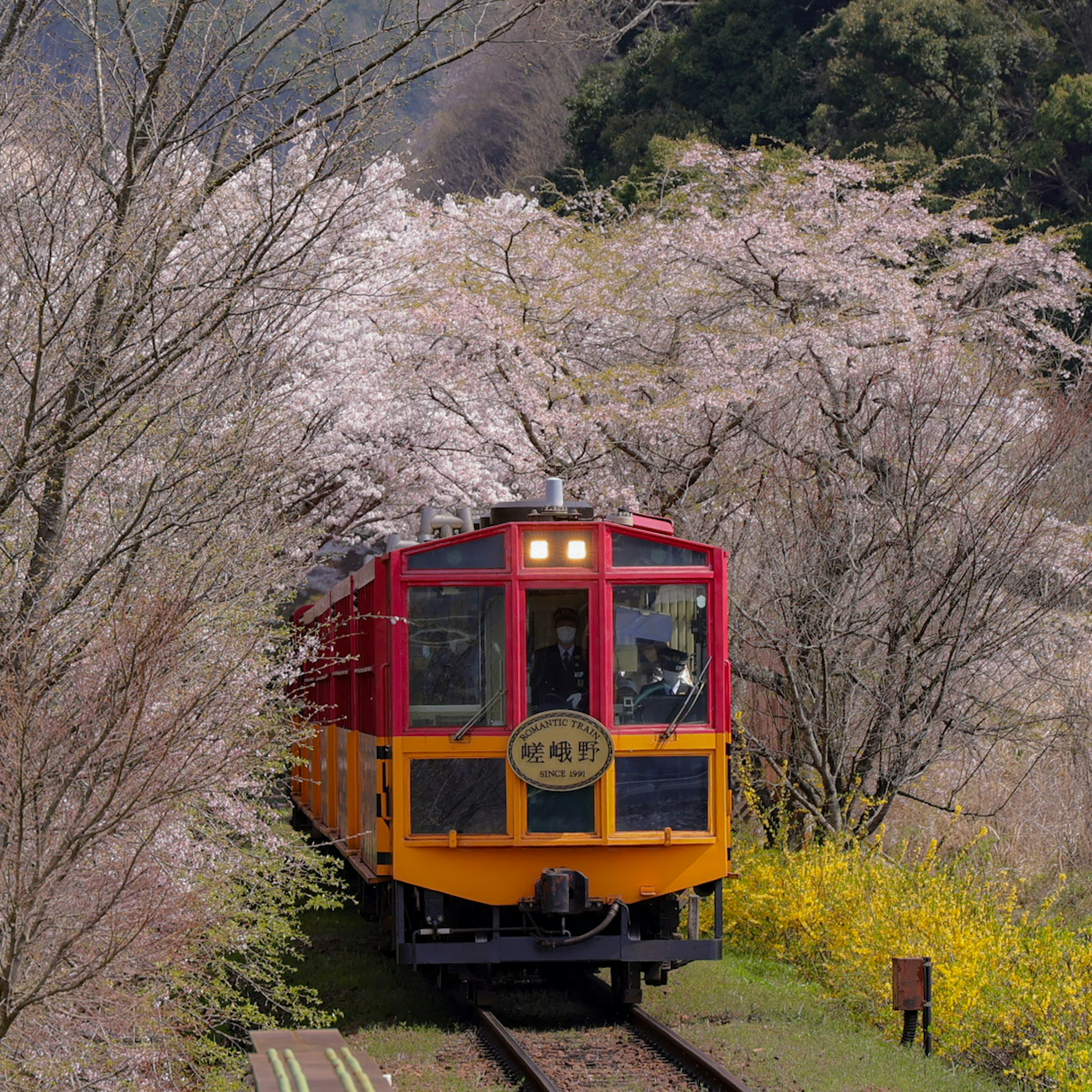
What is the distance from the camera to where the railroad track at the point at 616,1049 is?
723 cm

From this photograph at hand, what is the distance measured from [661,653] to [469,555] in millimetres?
1255

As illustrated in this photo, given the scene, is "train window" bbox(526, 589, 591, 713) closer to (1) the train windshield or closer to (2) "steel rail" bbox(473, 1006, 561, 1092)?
(1) the train windshield

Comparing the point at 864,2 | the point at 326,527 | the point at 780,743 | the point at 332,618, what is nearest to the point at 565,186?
the point at 864,2

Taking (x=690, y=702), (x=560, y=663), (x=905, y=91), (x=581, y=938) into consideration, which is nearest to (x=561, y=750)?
(x=560, y=663)

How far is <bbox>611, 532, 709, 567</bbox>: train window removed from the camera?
8828mm

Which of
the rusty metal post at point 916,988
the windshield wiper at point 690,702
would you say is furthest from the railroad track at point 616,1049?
the windshield wiper at point 690,702

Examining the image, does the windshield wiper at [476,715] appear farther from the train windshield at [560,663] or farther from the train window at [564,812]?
the train window at [564,812]

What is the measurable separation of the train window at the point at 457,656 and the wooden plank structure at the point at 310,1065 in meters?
4.13

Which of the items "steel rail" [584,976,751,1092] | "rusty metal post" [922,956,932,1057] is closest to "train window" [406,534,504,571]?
"steel rail" [584,976,751,1092]

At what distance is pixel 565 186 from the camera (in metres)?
35.3

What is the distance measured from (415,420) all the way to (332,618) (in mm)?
9174

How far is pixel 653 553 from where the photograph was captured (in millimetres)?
8844

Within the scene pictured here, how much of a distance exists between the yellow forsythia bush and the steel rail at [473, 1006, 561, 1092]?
2184 millimetres

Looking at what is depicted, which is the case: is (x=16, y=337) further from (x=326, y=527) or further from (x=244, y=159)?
(x=326, y=527)
